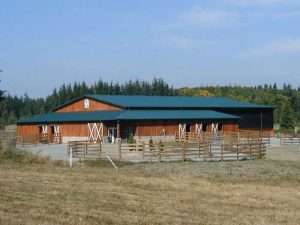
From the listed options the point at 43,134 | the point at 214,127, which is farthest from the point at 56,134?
the point at 214,127

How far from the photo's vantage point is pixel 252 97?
153500 mm

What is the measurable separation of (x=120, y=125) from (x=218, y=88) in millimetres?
122671

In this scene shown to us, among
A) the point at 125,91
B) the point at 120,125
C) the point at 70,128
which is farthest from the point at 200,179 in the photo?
the point at 125,91

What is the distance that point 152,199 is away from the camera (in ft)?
52.5

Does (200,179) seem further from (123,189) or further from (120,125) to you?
(120,125)

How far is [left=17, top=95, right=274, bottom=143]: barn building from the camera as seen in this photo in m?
63.0

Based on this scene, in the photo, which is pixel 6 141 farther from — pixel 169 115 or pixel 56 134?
pixel 56 134

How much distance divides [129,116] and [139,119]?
1.03 meters

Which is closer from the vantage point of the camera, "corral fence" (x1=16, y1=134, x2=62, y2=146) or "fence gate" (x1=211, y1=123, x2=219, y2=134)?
"corral fence" (x1=16, y1=134, x2=62, y2=146)

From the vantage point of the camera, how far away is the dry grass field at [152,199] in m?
12.0

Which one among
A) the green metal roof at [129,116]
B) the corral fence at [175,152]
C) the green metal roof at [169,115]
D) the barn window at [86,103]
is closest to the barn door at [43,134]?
the green metal roof at [129,116]

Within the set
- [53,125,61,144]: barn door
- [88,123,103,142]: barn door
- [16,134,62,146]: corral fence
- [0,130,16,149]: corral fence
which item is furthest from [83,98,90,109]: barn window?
[0,130,16,149]: corral fence

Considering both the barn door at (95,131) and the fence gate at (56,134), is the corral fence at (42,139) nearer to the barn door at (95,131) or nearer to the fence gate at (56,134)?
the fence gate at (56,134)

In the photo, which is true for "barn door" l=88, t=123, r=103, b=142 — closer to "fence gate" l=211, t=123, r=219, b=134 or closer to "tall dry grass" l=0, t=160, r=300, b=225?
"fence gate" l=211, t=123, r=219, b=134
